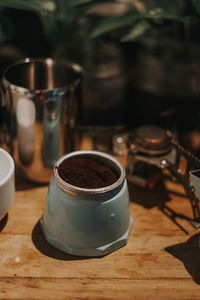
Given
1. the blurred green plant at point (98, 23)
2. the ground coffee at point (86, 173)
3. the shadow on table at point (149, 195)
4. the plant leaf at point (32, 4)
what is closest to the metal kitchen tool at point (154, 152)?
the shadow on table at point (149, 195)

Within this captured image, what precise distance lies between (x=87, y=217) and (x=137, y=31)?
493mm

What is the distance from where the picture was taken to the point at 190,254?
812 mm

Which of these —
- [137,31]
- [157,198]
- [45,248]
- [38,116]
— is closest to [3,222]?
[45,248]

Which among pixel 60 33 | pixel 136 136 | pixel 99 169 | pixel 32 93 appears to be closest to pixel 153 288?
pixel 99 169

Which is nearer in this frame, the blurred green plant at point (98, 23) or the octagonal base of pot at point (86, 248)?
the octagonal base of pot at point (86, 248)

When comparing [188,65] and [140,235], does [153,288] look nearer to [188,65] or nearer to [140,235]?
[140,235]

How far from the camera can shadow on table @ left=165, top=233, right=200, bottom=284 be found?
78 centimetres

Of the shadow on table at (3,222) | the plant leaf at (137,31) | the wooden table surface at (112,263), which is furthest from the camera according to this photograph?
the plant leaf at (137,31)

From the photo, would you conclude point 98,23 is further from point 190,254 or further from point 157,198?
point 190,254

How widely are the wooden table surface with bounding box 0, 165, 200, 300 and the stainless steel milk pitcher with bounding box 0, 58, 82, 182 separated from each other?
3.9 inches

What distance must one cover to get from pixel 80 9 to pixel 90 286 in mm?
725

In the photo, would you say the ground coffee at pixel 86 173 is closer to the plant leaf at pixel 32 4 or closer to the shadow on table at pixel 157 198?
the shadow on table at pixel 157 198

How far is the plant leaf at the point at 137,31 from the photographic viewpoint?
101cm

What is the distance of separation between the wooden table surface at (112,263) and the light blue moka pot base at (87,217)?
0.9 inches
